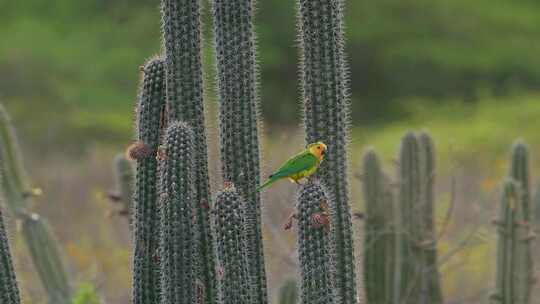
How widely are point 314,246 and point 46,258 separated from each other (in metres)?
3.87

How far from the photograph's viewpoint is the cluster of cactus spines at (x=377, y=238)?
29.3ft

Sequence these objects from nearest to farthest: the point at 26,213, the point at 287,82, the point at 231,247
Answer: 1. the point at 231,247
2. the point at 26,213
3. the point at 287,82

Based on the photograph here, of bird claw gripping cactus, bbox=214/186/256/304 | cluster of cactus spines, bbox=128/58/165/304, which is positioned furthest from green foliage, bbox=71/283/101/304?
bird claw gripping cactus, bbox=214/186/256/304

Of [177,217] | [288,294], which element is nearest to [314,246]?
[177,217]

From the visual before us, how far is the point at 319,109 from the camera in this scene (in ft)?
18.8

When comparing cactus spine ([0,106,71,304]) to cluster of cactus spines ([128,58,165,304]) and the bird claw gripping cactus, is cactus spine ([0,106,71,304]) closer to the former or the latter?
cluster of cactus spines ([128,58,165,304])

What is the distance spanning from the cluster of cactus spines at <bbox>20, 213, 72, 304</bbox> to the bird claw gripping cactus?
349 cm

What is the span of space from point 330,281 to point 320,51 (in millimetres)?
1148

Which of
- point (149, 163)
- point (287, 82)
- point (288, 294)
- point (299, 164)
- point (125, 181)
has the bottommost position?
point (288, 294)

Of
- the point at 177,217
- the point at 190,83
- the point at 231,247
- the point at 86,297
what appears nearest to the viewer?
the point at 231,247

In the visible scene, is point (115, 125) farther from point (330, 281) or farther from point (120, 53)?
point (330, 281)

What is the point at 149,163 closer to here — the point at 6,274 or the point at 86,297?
the point at 6,274

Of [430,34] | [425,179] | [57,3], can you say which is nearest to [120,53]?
[57,3]

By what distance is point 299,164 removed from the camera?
212 inches
